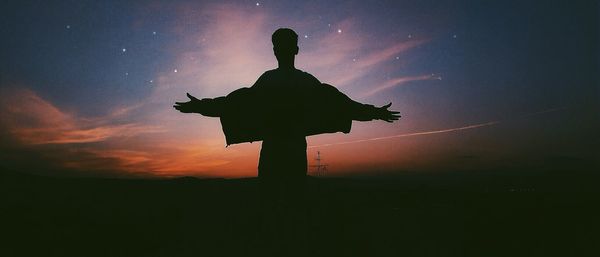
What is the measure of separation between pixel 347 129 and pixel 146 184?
124 feet

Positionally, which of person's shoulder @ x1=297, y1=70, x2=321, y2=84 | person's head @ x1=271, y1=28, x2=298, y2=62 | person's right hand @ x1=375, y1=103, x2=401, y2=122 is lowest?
person's right hand @ x1=375, y1=103, x2=401, y2=122

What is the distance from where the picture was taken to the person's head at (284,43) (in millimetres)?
4418

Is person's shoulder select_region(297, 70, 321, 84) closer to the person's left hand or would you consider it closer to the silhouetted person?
the silhouetted person

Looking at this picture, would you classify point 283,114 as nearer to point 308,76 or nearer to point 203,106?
point 308,76

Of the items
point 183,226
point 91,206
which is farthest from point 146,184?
point 183,226

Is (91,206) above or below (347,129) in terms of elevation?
below

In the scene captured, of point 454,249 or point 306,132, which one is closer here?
point 454,249

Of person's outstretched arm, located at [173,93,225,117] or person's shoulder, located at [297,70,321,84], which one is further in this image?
person's shoulder, located at [297,70,321,84]

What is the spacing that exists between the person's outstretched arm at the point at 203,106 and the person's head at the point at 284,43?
0.98m

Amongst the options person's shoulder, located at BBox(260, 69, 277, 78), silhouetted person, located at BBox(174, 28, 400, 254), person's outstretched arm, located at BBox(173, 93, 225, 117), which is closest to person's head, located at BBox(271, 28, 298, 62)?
silhouetted person, located at BBox(174, 28, 400, 254)

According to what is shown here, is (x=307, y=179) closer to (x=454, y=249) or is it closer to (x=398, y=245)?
(x=398, y=245)

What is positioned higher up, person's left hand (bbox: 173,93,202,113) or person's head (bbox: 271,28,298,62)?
person's head (bbox: 271,28,298,62)

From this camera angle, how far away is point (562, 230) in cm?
855

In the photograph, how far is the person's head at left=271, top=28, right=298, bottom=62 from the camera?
4.42m
